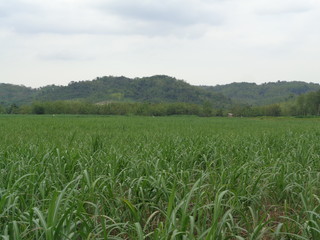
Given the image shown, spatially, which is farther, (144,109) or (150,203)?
(144,109)

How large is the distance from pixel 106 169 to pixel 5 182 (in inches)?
47.7

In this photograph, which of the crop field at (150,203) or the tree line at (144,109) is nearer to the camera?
the crop field at (150,203)

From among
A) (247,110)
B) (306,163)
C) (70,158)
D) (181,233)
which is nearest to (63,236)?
(181,233)

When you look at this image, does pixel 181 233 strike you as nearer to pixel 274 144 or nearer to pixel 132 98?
pixel 274 144

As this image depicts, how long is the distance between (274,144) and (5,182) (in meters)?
6.43

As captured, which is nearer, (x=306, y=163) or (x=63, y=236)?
(x=63, y=236)

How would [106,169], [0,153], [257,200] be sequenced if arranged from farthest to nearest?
[0,153] → [106,169] → [257,200]

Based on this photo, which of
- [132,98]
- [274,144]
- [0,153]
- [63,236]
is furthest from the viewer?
[132,98]

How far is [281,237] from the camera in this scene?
7.36 ft

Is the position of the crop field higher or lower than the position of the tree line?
lower

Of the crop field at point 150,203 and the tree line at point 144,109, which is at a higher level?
the tree line at point 144,109

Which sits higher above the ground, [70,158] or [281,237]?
[70,158]

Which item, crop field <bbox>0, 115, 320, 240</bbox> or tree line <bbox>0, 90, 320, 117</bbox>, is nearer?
crop field <bbox>0, 115, 320, 240</bbox>

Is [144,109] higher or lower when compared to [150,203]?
higher
